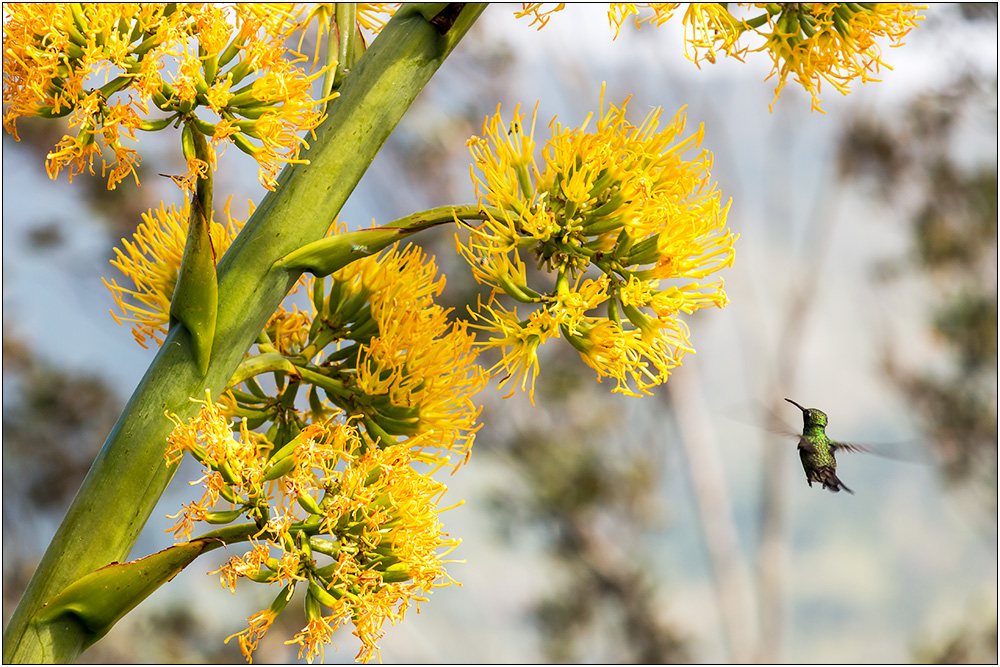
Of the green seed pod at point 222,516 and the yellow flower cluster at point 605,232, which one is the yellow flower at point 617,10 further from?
the green seed pod at point 222,516

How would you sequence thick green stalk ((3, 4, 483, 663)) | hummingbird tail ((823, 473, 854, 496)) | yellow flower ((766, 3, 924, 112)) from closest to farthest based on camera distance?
thick green stalk ((3, 4, 483, 663)) → yellow flower ((766, 3, 924, 112)) → hummingbird tail ((823, 473, 854, 496))

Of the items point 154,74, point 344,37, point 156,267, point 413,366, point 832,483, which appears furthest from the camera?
point 832,483

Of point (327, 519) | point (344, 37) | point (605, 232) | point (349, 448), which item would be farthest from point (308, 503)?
point (344, 37)

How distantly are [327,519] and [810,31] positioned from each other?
1134 millimetres

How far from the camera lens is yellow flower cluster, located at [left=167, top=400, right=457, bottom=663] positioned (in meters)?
1.21

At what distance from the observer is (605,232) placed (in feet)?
4.50

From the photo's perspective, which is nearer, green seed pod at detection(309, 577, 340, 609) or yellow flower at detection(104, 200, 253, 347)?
green seed pod at detection(309, 577, 340, 609)

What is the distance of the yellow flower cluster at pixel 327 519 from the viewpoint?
1.21 metres

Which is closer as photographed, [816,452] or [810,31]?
[810,31]

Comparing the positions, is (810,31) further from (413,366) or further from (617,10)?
(413,366)

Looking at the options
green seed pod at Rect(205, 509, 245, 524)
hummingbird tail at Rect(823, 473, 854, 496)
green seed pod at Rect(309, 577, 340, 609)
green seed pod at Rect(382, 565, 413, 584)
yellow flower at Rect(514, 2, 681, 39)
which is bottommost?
green seed pod at Rect(309, 577, 340, 609)

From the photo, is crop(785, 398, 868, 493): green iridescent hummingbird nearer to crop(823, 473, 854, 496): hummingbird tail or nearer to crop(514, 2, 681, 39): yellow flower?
crop(823, 473, 854, 496): hummingbird tail

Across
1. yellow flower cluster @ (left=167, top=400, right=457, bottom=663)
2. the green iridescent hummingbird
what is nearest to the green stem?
yellow flower cluster @ (left=167, top=400, right=457, bottom=663)

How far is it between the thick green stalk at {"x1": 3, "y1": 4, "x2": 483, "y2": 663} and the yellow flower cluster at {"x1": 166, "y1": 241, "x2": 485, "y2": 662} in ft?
0.18
